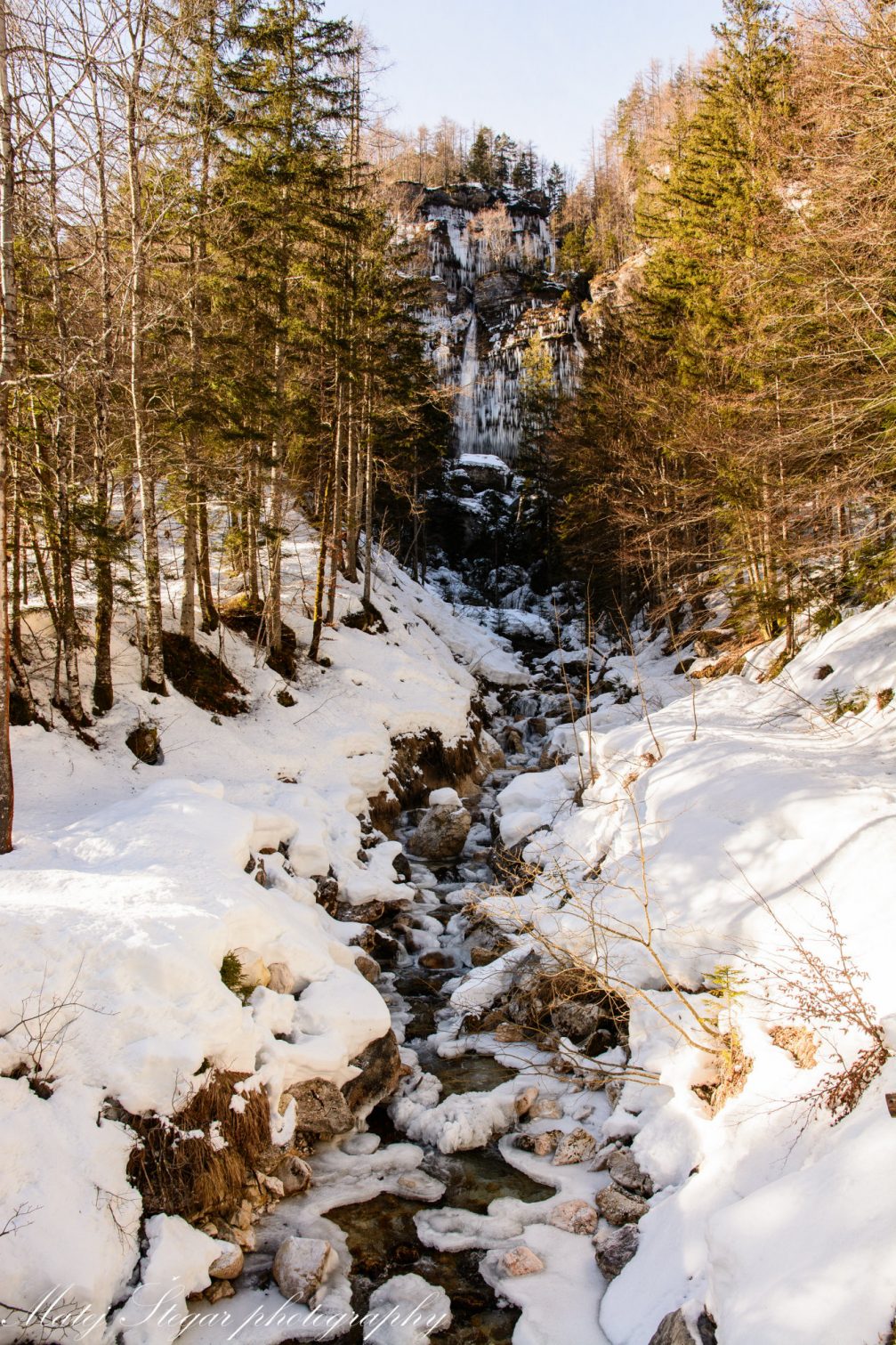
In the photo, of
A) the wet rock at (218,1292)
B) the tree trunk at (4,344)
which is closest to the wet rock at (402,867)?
the tree trunk at (4,344)

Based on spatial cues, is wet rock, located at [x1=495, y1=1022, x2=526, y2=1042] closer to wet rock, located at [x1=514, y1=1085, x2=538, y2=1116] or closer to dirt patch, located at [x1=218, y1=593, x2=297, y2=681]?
wet rock, located at [x1=514, y1=1085, x2=538, y2=1116]

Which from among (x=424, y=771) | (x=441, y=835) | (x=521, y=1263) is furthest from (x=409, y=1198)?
(x=424, y=771)

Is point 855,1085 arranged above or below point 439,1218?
above

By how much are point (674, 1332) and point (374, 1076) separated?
3.15 metres

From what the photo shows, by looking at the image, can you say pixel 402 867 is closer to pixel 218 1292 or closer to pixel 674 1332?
pixel 218 1292

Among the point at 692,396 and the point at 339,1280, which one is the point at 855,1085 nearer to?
the point at 339,1280

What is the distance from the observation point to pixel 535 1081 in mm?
6484

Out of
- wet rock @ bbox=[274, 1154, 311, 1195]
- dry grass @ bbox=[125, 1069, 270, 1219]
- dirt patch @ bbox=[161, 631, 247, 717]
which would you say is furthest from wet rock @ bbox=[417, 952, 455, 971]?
dirt patch @ bbox=[161, 631, 247, 717]

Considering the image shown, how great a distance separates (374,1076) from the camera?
617 cm

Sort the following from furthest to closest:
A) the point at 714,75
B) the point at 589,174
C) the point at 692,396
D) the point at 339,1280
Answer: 1. the point at 589,174
2. the point at 714,75
3. the point at 692,396
4. the point at 339,1280

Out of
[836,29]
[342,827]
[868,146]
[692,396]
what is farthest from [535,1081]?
[692,396]

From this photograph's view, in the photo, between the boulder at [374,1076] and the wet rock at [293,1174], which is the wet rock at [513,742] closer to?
the boulder at [374,1076]

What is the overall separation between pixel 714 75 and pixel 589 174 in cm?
6460

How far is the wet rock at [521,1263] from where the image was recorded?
455 centimetres
